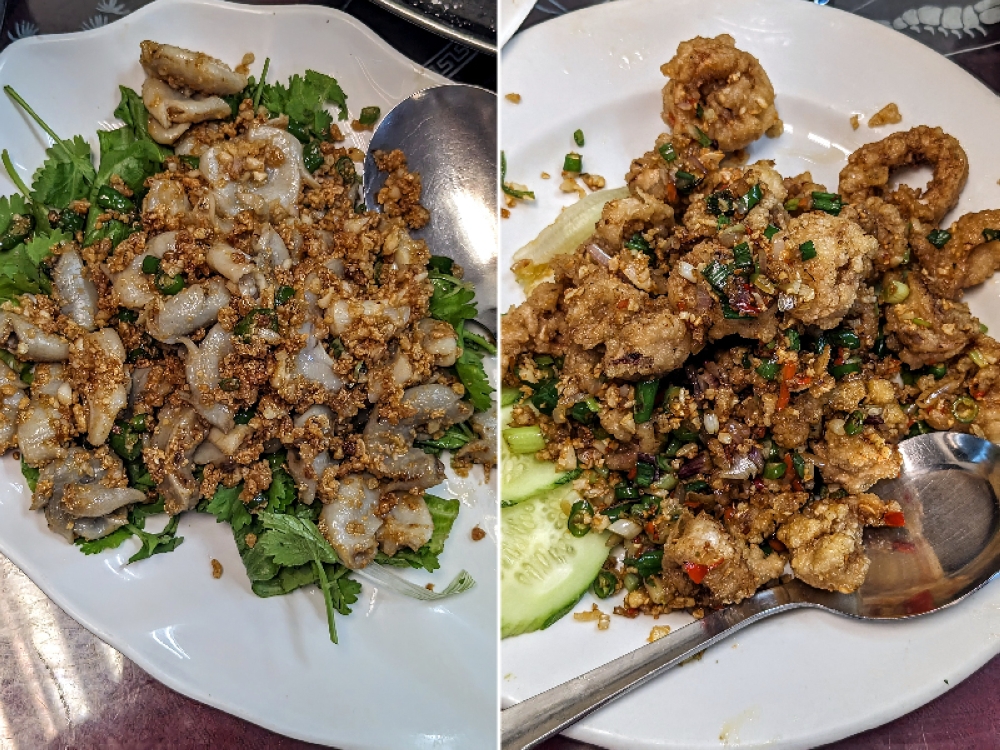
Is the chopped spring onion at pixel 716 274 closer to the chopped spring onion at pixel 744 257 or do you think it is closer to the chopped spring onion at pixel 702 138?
the chopped spring onion at pixel 744 257

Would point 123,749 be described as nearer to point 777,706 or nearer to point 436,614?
point 436,614

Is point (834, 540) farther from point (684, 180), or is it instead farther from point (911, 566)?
point (684, 180)

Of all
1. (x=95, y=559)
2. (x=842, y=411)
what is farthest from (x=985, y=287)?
(x=95, y=559)

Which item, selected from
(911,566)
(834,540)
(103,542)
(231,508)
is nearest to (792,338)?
(834,540)

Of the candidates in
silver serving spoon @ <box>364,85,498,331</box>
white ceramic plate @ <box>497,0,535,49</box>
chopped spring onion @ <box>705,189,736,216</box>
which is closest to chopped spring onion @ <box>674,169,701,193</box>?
chopped spring onion @ <box>705,189,736,216</box>

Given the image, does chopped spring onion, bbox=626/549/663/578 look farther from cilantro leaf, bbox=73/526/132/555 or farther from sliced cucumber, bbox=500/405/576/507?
cilantro leaf, bbox=73/526/132/555

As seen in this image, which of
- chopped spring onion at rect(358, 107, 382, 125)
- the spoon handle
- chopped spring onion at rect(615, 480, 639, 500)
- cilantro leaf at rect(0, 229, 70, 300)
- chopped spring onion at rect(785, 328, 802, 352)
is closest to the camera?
the spoon handle
